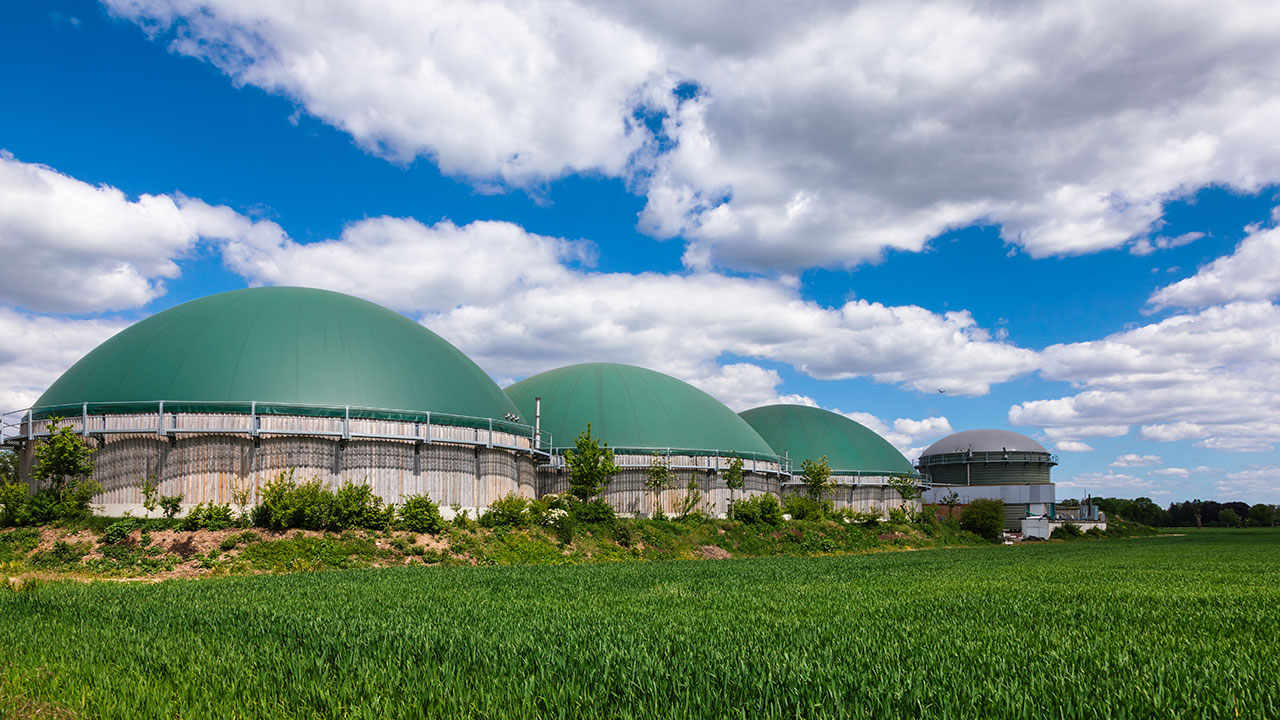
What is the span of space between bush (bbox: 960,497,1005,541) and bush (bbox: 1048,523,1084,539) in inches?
679

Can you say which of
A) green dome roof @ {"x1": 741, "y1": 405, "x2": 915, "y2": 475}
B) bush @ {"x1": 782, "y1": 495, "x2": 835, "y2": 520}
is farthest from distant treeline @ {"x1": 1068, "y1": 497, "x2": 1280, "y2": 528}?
bush @ {"x1": 782, "y1": 495, "x2": 835, "y2": 520}

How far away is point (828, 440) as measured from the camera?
81.0 metres

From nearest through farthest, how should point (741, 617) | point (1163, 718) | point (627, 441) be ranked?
point (1163, 718) → point (741, 617) → point (627, 441)

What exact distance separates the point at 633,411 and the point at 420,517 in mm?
23929

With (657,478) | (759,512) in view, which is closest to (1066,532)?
(759,512)

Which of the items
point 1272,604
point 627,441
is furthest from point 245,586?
point 627,441

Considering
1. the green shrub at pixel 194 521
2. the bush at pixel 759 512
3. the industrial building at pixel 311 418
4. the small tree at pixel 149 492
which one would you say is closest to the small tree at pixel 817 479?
the industrial building at pixel 311 418

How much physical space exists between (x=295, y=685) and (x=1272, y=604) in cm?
1742

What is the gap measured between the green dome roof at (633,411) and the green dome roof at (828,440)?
16.5 m

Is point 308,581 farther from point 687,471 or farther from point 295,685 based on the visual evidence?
point 687,471

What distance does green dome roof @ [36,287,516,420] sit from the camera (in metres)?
37.7

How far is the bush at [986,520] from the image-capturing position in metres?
72.1

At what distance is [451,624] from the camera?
11773 mm

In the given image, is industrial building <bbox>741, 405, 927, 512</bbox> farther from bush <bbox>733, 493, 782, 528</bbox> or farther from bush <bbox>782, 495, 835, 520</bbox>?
bush <bbox>733, 493, 782, 528</bbox>
